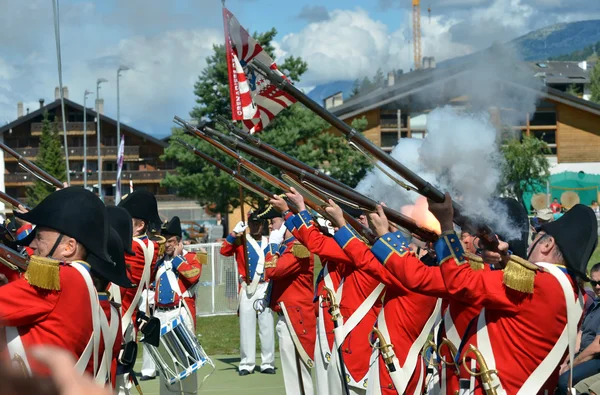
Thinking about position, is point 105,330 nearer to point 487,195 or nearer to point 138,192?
point 487,195

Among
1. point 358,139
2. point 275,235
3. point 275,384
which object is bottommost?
point 275,384

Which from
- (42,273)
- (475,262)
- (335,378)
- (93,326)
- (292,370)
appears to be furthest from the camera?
(292,370)

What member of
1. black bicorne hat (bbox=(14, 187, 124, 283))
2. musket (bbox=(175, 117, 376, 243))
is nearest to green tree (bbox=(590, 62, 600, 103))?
musket (bbox=(175, 117, 376, 243))

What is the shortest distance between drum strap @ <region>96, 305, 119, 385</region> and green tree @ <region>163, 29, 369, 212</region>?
37259 millimetres

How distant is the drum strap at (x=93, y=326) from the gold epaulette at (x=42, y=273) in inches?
8.3

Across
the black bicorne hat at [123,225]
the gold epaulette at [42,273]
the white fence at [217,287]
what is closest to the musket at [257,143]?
the black bicorne hat at [123,225]

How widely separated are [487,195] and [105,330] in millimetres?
2418

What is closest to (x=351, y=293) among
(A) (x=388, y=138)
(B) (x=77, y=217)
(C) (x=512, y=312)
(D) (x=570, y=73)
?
(C) (x=512, y=312)

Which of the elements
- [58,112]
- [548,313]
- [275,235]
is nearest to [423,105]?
[275,235]

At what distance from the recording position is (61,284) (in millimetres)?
4492

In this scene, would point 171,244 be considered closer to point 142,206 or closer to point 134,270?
point 142,206

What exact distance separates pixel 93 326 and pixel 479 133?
280 cm

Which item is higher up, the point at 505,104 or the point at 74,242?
the point at 505,104

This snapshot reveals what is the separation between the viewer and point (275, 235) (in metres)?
12.7
